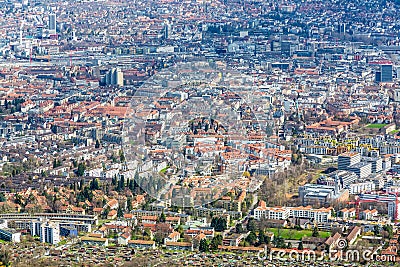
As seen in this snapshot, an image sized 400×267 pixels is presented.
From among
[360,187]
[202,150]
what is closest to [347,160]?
[360,187]

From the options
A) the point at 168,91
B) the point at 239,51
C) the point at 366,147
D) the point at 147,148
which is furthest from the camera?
the point at 239,51

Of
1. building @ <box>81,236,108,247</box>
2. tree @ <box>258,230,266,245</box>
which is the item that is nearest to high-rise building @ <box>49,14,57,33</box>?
building @ <box>81,236,108,247</box>

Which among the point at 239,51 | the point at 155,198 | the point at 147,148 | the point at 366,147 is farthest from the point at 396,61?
the point at 155,198

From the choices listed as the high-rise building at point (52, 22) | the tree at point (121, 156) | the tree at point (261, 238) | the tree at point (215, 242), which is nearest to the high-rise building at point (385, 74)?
the tree at point (121, 156)

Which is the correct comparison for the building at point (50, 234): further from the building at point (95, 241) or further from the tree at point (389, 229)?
the tree at point (389, 229)

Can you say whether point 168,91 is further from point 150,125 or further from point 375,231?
point 375,231

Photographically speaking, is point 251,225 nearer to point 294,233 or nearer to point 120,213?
point 294,233
